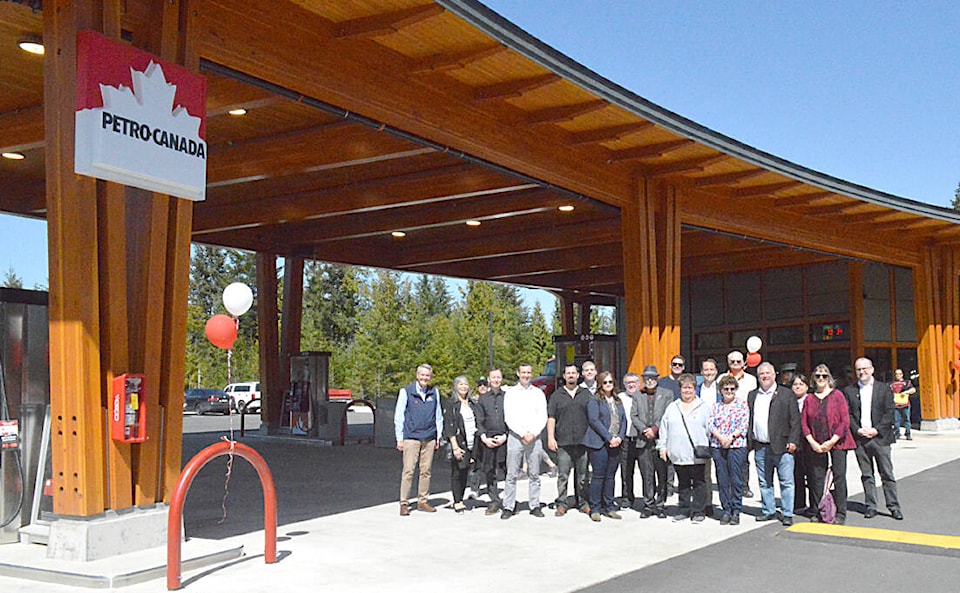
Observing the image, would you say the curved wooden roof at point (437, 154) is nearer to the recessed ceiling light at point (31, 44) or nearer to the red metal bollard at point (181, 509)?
the recessed ceiling light at point (31, 44)

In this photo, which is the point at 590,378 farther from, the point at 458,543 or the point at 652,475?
the point at 458,543

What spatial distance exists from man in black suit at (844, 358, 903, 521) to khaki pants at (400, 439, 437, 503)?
15.7 ft

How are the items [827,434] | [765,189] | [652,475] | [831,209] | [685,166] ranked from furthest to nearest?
[831,209], [765,189], [685,166], [652,475], [827,434]

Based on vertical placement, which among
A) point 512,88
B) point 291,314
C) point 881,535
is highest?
point 512,88

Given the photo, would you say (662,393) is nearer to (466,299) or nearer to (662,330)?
(662,330)

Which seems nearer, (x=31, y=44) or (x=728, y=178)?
(x=31, y=44)

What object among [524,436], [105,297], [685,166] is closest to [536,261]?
[685,166]

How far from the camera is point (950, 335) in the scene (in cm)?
2450

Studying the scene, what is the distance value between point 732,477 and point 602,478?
4.72 feet

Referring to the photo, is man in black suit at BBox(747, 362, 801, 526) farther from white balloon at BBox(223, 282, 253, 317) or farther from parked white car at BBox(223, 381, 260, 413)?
parked white car at BBox(223, 381, 260, 413)

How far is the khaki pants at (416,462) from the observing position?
36.7ft

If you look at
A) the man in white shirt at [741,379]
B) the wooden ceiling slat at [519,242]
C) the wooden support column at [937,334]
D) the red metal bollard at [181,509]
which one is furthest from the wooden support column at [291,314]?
the wooden support column at [937,334]

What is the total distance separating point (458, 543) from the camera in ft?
30.9

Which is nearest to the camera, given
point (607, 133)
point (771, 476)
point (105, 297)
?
point (105, 297)
